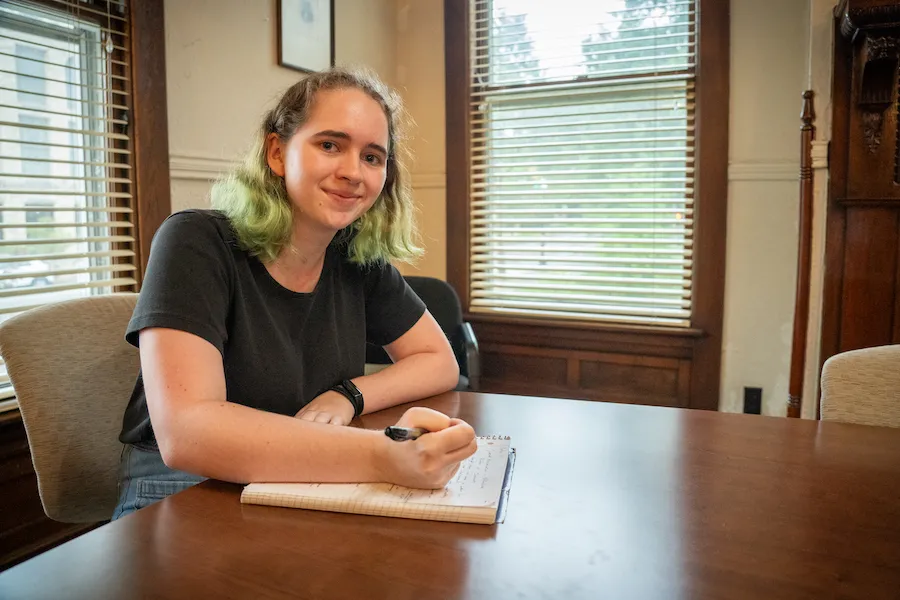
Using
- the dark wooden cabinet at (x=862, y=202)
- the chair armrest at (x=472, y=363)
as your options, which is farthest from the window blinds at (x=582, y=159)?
the chair armrest at (x=472, y=363)

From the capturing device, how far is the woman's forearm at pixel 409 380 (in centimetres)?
133

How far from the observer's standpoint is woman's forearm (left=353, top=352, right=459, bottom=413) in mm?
1330

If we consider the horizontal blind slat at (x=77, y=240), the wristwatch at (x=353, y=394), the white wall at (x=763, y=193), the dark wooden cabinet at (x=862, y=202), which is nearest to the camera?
the wristwatch at (x=353, y=394)

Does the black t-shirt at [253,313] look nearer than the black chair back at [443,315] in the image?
Yes

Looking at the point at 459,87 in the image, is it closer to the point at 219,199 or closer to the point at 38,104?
the point at 38,104

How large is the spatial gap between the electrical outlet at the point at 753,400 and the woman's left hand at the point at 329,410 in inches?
91.0

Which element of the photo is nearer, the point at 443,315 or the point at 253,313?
the point at 253,313

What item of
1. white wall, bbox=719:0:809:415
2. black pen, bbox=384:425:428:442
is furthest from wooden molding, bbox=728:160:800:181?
black pen, bbox=384:425:428:442

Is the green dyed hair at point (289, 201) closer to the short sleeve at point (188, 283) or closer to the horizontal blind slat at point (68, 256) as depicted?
the short sleeve at point (188, 283)

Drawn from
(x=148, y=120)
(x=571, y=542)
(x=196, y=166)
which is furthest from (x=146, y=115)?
(x=571, y=542)

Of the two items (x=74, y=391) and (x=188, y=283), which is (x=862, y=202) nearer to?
(x=188, y=283)

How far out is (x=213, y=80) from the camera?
2.53 metres

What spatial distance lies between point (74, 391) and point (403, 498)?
0.77 m

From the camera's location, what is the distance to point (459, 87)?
3.44 meters
